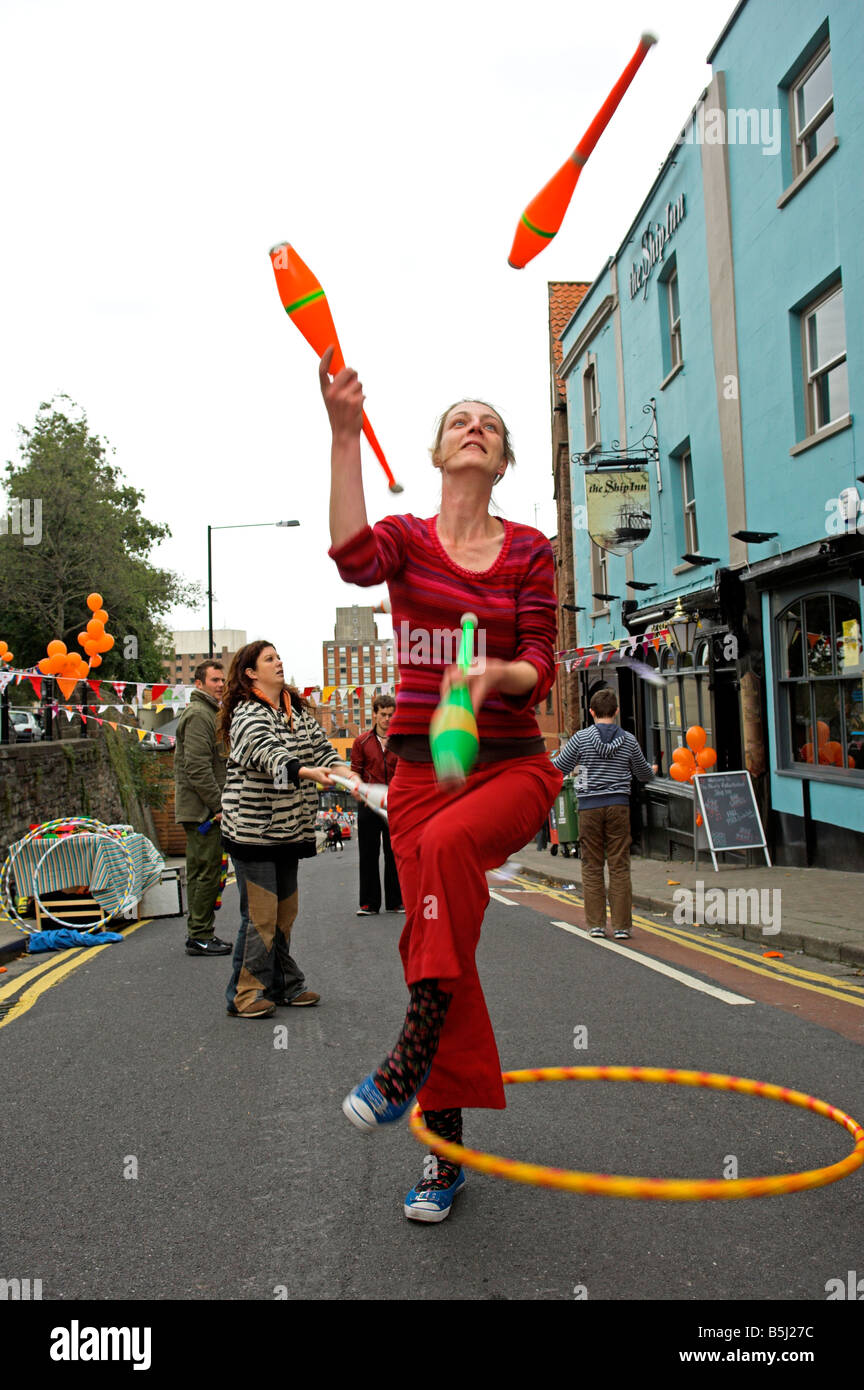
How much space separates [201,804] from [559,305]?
83.0 feet

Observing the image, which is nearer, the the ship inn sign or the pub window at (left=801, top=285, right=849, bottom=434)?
the pub window at (left=801, top=285, right=849, bottom=434)

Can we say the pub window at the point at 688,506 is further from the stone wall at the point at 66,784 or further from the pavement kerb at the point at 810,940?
the stone wall at the point at 66,784

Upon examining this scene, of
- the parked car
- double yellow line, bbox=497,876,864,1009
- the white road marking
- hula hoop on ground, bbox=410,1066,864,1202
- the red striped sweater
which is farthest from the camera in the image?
the parked car

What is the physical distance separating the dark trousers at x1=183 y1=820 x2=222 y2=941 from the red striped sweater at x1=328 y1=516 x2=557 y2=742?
5726 millimetres

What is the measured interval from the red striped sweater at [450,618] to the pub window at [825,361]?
34.2 ft

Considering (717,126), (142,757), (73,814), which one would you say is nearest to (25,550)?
(142,757)

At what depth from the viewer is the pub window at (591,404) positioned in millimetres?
23891

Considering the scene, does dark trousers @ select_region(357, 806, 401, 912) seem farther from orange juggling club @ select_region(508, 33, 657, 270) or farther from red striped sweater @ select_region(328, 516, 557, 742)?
orange juggling club @ select_region(508, 33, 657, 270)

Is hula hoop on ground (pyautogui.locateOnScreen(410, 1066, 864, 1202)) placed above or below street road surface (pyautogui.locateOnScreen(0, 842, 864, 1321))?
above

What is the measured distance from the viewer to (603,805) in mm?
9203

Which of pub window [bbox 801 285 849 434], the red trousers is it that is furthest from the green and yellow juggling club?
pub window [bbox 801 285 849 434]

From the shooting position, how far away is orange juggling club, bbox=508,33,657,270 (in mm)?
3062

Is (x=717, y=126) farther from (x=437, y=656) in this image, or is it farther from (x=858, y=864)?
(x=437, y=656)

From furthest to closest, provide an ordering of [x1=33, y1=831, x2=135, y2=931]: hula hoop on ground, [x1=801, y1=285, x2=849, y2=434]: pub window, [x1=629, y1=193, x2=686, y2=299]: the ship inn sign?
1. [x1=629, y1=193, x2=686, y2=299]: the ship inn sign
2. [x1=801, y1=285, x2=849, y2=434]: pub window
3. [x1=33, y1=831, x2=135, y2=931]: hula hoop on ground
